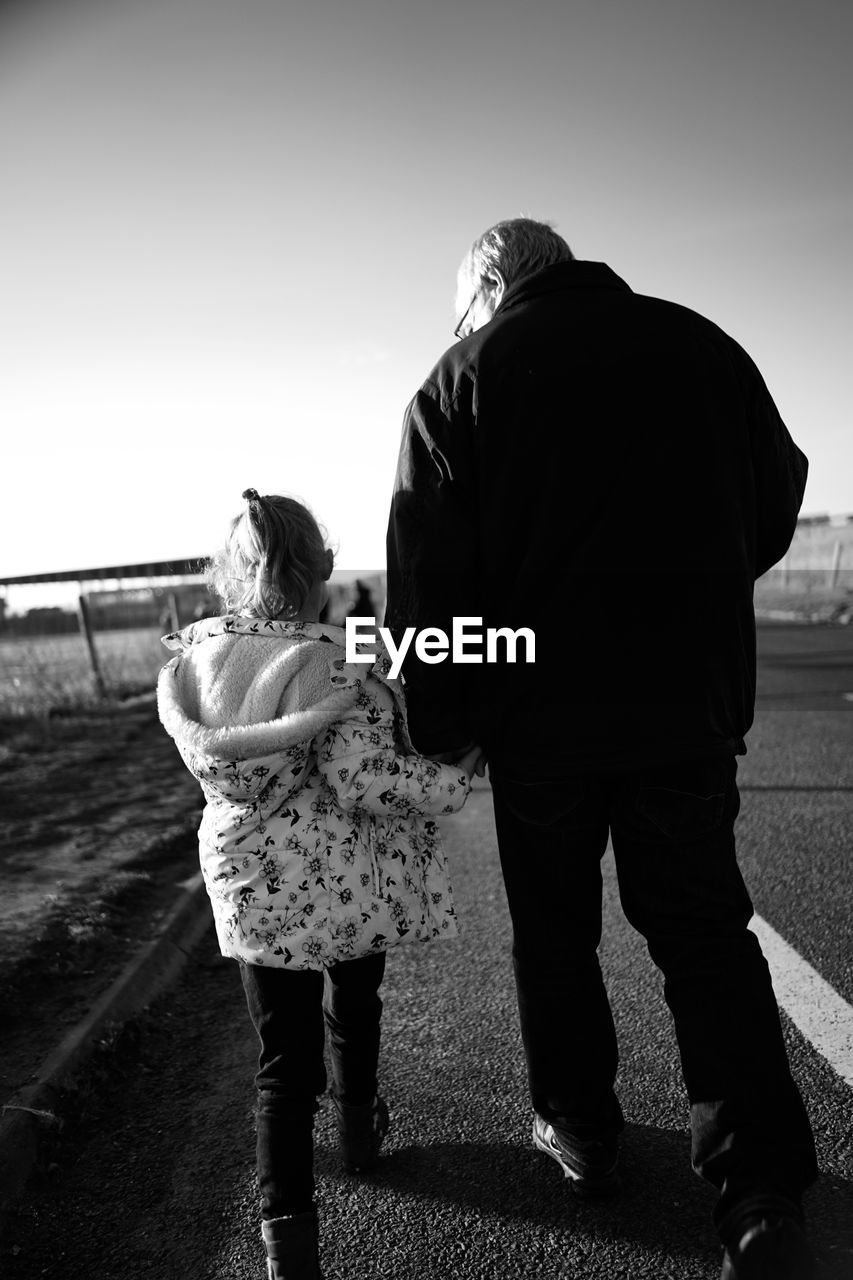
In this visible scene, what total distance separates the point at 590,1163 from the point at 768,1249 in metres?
0.56

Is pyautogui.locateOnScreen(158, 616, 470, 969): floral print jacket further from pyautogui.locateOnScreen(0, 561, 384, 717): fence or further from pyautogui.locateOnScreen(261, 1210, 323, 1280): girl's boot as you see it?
pyautogui.locateOnScreen(0, 561, 384, 717): fence

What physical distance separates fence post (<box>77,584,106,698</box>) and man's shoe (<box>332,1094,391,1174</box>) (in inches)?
389

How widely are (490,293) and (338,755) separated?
118cm

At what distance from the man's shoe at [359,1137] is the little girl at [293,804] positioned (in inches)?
10.9

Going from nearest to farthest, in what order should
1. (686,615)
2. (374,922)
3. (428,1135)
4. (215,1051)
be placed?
(686,615), (374,922), (428,1135), (215,1051)

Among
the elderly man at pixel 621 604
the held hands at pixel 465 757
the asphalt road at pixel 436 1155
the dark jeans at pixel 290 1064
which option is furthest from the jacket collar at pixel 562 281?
the dark jeans at pixel 290 1064

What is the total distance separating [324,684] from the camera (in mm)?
2055

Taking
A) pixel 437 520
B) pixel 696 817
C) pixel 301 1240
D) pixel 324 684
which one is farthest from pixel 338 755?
pixel 301 1240

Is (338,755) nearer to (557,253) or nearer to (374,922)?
(374,922)

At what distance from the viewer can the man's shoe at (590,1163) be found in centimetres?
216

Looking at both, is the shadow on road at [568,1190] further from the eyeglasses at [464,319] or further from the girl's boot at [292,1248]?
the eyeglasses at [464,319]

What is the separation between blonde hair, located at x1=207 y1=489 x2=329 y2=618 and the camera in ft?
7.05

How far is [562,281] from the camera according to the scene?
2.07m

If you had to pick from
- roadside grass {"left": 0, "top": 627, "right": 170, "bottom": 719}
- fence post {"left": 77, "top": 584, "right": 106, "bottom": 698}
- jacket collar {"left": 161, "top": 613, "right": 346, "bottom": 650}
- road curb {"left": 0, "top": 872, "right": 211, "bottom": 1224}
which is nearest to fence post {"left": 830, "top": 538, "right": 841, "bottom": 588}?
roadside grass {"left": 0, "top": 627, "right": 170, "bottom": 719}
